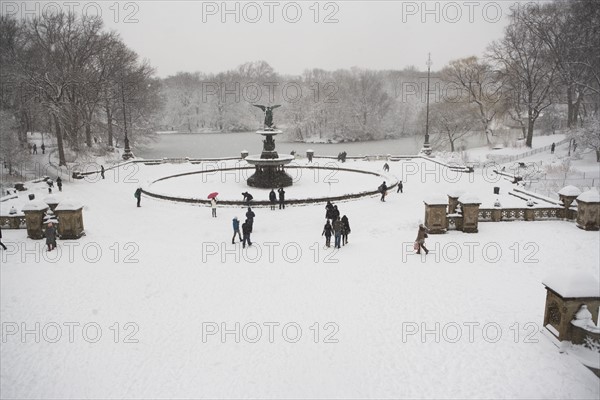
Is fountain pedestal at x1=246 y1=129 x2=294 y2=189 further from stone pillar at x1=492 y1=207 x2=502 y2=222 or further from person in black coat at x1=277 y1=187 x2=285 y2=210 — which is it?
stone pillar at x1=492 y1=207 x2=502 y2=222

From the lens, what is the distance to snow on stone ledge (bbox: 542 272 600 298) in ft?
26.9

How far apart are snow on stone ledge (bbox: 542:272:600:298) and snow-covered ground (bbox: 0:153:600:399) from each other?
24 cm

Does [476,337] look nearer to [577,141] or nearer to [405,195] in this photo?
[405,195]

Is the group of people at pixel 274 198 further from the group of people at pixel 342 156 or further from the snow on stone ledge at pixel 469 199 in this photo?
the group of people at pixel 342 156

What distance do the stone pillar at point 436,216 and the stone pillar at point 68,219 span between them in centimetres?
1301

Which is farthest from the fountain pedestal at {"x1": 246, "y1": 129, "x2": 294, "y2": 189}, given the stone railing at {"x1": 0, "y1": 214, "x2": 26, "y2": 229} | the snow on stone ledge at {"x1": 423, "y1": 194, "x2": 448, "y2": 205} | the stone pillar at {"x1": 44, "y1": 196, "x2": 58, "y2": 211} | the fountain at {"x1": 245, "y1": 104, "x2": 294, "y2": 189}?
the stone railing at {"x1": 0, "y1": 214, "x2": 26, "y2": 229}

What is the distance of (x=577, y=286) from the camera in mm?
8227

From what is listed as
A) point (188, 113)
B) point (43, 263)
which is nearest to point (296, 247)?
point (43, 263)

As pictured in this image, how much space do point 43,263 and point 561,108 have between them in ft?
195

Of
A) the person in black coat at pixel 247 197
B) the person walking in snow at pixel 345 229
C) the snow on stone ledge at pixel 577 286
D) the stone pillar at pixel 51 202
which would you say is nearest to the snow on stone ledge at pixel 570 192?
the person walking in snow at pixel 345 229

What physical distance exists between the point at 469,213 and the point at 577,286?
8320 millimetres

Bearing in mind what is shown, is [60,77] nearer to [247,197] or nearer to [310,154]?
[310,154]

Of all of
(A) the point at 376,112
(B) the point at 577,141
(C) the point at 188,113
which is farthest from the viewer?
(C) the point at 188,113

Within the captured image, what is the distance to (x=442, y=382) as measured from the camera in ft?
24.8
